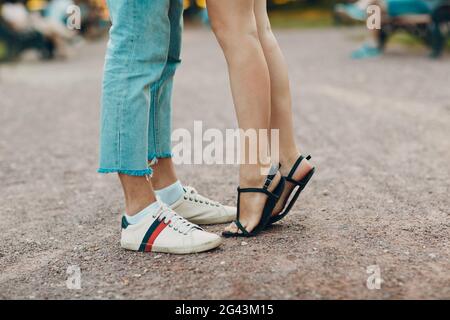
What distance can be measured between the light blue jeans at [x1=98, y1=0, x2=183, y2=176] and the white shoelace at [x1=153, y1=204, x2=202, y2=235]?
0.56 ft

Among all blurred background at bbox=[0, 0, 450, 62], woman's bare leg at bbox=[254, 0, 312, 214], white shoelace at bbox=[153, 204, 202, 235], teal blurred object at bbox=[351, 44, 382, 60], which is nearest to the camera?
white shoelace at bbox=[153, 204, 202, 235]

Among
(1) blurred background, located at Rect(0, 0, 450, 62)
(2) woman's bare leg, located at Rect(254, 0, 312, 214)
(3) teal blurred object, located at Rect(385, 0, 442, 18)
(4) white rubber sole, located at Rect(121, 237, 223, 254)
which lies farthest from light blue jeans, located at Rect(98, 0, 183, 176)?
(3) teal blurred object, located at Rect(385, 0, 442, 18)

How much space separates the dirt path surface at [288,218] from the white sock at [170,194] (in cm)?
25

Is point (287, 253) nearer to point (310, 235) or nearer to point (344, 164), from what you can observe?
point (310, 235)

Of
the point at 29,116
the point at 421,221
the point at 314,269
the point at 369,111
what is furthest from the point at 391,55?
the point at 314,269

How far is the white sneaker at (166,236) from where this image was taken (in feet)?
7.95

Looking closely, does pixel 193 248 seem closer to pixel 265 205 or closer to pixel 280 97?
pixel 265 205

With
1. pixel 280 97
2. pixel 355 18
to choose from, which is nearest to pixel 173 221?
pixel 280 97

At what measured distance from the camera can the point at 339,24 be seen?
791 inches

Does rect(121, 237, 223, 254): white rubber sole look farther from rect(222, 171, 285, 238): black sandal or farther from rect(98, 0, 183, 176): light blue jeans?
rect(98, 0, 183, 176): light blue jeans

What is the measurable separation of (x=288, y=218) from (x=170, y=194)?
0.47 meters

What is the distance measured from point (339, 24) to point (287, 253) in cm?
1841

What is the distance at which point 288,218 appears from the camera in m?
2.87

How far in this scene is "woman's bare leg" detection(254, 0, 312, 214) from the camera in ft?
8.59
